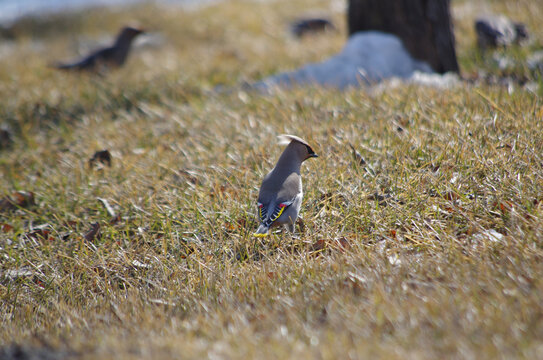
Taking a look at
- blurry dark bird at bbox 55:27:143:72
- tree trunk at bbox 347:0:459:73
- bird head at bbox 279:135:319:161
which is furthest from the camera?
blurry dark bird at bbox 55:27:143:72

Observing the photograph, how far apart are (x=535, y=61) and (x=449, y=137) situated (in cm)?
302

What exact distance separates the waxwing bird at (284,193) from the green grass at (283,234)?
15 centimetres

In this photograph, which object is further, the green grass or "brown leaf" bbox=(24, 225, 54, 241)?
"brown leaf" bbox=(24, 225, 54, 241)

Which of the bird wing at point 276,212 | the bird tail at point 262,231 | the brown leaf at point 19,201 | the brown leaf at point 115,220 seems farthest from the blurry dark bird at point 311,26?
the bird tail at point 262,231

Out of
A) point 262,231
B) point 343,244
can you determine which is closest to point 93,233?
point 262,231

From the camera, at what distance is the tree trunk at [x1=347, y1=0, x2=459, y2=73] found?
604cm

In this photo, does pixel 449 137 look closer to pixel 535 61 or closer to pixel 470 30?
pixel 535 61

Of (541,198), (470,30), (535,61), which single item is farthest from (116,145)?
(470,30)

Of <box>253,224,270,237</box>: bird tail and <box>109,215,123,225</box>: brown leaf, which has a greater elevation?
<box>253,224,270,237</box>: bird tail

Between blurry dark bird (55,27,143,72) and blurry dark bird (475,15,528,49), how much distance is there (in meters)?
5.55

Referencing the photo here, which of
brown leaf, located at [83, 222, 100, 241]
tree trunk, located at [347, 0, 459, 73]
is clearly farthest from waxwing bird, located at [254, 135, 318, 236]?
tree trunk, located at [347, 0, 459, 73]

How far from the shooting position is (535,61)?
5.87 m

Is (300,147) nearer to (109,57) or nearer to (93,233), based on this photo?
(93,233)

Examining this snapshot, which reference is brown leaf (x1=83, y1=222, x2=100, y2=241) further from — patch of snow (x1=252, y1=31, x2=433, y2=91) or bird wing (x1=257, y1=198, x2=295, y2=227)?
patch of snow (x1=252, y1=31, x2=433, y2=91)
